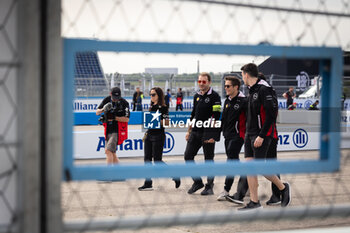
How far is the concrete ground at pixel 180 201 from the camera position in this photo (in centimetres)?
462

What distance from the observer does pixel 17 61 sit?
1.73 metres

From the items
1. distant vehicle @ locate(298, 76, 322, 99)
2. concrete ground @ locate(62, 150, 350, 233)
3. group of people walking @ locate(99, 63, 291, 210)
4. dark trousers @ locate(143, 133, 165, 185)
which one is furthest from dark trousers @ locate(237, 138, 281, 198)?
distant vehicle @ locate(298, 76, 322, 99)

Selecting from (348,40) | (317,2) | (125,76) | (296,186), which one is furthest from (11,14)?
(125,76)

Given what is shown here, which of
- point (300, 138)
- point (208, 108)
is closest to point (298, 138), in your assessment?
point (300, 138)

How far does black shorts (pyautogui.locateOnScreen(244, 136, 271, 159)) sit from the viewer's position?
16.9 ft

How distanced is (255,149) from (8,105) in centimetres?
376

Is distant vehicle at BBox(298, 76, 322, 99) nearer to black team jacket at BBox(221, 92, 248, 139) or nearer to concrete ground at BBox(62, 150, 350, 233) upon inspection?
concrete ground at BBox(62, 150, 350, 233)

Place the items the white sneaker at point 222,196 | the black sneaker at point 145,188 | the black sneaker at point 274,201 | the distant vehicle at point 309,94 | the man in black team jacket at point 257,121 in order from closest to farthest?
the man in black team jacket at point 257,121 < the black sneaker at point 274,201 < the white sneaker at point 222,196 < the black sneaker at point 145,188 < the distant vehicle at point 309,94

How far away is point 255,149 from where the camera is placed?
5.18 meters

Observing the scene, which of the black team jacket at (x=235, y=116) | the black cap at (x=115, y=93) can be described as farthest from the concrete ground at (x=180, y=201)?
the black cap at (x=115, y=93)

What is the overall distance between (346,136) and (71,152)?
126 cm

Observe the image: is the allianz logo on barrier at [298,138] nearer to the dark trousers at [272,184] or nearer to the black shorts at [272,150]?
the dark trousers at [272,184]

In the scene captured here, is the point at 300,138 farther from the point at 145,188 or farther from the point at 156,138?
the point at 145,188

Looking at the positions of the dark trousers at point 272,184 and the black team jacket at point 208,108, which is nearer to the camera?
the dark trousers at point 272,184
